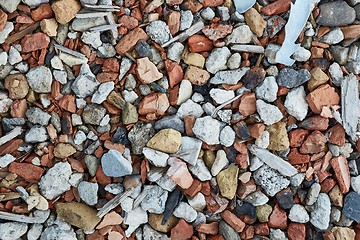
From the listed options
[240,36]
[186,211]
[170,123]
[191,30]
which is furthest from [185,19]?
[186,211]

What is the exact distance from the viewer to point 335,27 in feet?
Answer: 3.96

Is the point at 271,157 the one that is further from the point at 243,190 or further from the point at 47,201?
the point at 47,201

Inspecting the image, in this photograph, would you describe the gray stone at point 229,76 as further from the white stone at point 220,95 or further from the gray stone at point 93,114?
the gray stone at point 93,114

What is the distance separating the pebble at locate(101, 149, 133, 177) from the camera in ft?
3.81

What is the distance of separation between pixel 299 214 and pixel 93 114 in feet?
1.80

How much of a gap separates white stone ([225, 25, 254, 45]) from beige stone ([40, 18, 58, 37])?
40cm

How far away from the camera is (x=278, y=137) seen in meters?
1.19

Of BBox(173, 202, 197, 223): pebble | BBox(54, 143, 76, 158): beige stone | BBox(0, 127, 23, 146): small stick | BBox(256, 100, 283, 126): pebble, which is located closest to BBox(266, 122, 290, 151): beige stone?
BBox(256, 100, 283, 126): pebble

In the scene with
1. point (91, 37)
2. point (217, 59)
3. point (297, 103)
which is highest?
point (91, 37)

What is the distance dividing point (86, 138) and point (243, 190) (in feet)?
1.30

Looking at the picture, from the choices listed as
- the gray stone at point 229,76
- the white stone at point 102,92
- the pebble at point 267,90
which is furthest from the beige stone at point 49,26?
the pebble at point 267,90

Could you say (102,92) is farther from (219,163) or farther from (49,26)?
(219,163)

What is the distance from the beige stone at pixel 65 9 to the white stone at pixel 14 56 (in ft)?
0.40

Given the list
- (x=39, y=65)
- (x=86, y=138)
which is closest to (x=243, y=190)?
(x=86, y=138)
